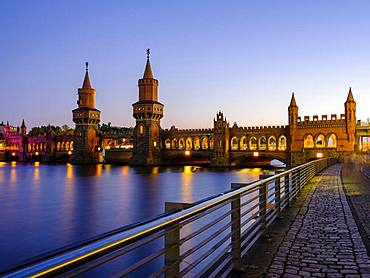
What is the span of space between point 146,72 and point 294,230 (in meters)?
80.5

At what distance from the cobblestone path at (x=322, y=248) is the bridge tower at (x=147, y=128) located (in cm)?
7033

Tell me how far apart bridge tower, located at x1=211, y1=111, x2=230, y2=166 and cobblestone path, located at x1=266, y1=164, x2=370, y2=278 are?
6342cm

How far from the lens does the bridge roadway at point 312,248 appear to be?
535 cm

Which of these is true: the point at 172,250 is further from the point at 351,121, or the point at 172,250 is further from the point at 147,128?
the point at 147,128

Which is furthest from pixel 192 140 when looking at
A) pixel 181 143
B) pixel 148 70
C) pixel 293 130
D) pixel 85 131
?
pixel 85 131

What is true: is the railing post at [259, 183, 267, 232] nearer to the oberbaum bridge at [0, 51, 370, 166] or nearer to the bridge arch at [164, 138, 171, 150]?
the oberbaum bridge at [0, 51, 370, 166]

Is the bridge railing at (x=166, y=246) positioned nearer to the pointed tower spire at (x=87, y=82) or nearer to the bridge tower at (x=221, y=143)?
the bridge tower at (x=221, y=143)

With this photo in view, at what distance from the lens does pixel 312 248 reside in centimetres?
658

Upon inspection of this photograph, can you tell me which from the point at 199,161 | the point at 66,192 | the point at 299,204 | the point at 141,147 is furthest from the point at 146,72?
the point at 299,204

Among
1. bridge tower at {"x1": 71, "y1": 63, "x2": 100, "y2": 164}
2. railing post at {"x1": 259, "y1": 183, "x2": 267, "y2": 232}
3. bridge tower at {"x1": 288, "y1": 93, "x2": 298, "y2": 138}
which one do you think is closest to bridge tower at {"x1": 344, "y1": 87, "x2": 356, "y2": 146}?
bridge tower at {"x1": 288, "y1": 93, "x2": 298, "y2": 138}

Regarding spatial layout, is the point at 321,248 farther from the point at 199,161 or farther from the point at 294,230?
the point at 199,161

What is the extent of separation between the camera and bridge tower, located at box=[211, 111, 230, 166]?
242 feet

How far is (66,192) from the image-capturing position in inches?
1502

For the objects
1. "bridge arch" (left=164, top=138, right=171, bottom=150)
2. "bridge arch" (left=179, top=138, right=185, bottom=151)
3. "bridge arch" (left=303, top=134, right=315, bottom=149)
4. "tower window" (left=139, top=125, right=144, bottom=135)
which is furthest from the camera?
"bridge arch" (left=164, top=138, right=171, bottom=150)
